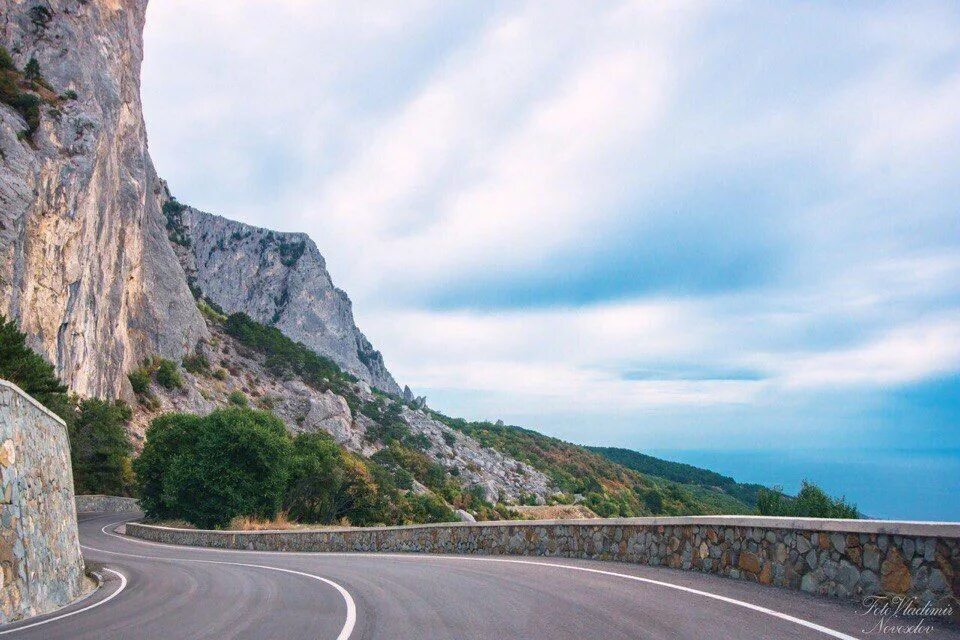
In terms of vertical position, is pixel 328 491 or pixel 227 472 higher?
pixel 227 472

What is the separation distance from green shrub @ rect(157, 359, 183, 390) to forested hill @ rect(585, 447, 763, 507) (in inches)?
3440

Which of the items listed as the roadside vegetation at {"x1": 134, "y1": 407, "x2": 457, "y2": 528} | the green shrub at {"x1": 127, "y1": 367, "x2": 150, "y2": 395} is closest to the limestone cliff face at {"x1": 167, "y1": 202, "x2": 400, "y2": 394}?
the green shrub at {"x1": 127, "y1": 367, "x2": 150, "y2": 395}

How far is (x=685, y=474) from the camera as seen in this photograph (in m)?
133

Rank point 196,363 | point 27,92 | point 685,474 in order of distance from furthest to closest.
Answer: point 685,474, point 196,363, point 27,92

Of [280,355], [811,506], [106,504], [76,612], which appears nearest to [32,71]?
[106,504]

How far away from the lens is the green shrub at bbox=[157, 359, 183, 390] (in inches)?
2707

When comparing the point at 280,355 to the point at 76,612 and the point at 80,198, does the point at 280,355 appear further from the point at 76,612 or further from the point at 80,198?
the point at 76,612

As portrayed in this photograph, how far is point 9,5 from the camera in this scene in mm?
44438

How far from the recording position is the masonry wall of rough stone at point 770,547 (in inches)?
241

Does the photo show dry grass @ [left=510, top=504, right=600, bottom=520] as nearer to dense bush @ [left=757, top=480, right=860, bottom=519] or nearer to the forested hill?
dense bush @ [left=757, top=480, right=860, bottom=519]

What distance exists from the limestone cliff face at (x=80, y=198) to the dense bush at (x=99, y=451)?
3.79 m

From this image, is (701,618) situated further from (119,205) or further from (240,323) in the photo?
(240,323)

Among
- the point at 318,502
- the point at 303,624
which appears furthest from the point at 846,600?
the point at 318,502

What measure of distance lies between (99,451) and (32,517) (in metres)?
43.4
